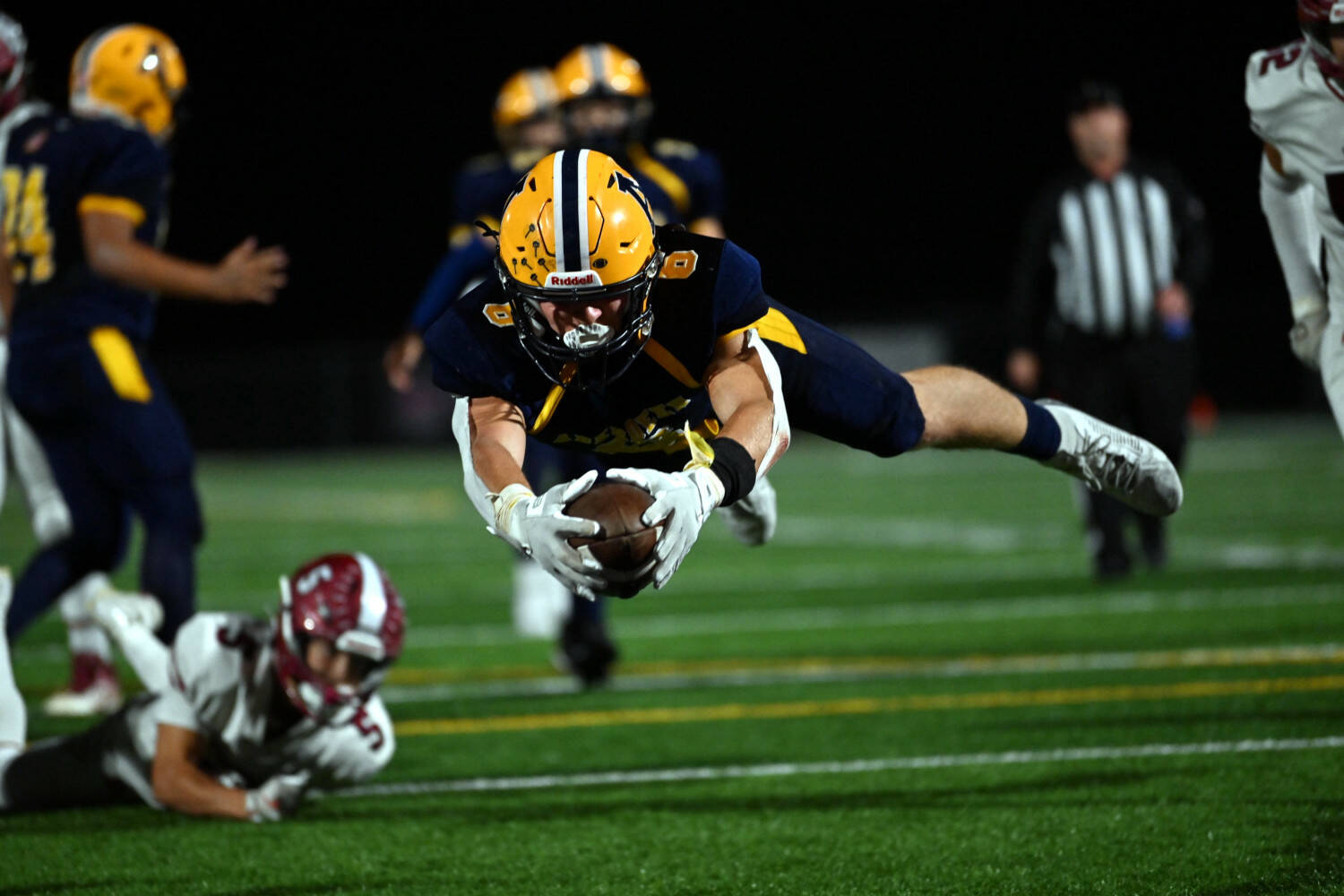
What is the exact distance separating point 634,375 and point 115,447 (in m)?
1.99

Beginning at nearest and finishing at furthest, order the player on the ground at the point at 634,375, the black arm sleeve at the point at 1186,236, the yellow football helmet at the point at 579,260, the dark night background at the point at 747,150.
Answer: the player on the ground at the point at 634,375 < the yellow football helmet at the point at 579,260 < the black arm sleeve at the point at 1186,236 < the dark night background at the point at 747,150

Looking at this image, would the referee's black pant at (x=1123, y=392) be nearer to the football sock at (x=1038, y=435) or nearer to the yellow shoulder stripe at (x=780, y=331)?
the football sock at (x=1038, y=435)

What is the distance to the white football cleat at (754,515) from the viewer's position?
3805 millimetres

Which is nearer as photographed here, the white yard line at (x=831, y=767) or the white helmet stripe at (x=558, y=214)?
the white helmet stripe at (x=558, y=214)

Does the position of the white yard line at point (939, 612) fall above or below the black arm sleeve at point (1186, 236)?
below

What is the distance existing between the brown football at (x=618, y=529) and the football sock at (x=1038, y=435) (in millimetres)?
1437

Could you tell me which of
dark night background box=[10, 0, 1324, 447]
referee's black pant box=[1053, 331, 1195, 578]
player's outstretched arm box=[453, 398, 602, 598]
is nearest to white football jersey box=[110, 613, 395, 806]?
player's outstretched arm box=[453, 398, 602, 598]

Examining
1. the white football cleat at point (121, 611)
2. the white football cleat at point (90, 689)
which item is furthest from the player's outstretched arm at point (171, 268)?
the white football cleat at point (90, 689)

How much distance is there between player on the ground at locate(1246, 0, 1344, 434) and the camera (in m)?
3.68

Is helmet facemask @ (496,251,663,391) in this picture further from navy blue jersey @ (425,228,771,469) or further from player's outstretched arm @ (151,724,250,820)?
player's outstretched arm @ (151,724,250,820)

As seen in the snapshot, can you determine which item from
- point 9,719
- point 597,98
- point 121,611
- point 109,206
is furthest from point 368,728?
point 597,98

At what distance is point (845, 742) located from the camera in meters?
4.43

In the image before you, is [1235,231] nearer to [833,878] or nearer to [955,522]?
[955,522]

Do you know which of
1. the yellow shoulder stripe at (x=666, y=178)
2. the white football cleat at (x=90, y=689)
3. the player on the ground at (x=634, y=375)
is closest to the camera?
the player on the ground at (x=634, y=375)
